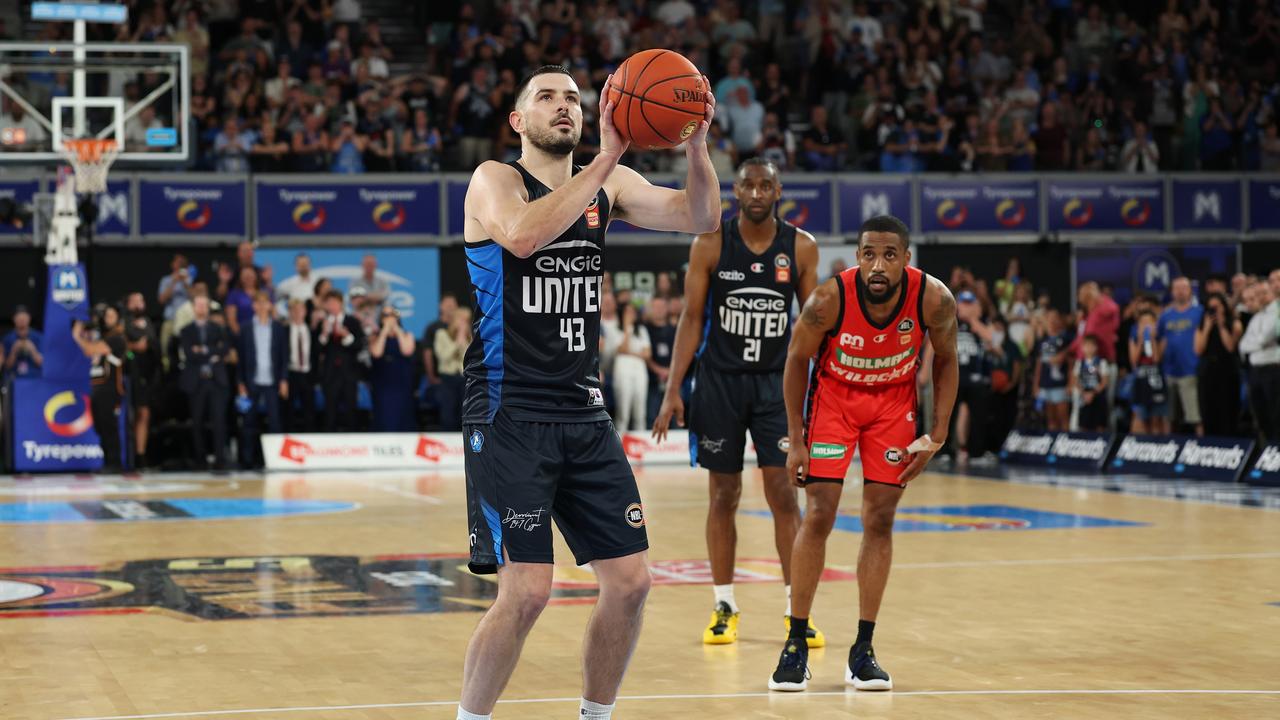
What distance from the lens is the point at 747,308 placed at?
9.01m

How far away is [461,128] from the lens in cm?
2466

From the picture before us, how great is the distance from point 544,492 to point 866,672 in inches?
89.9

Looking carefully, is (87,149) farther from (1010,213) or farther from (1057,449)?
(1010,213)

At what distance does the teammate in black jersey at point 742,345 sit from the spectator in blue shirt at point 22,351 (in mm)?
14226

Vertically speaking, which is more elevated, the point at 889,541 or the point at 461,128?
the point at 461,128

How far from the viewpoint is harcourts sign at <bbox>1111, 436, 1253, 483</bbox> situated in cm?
1809

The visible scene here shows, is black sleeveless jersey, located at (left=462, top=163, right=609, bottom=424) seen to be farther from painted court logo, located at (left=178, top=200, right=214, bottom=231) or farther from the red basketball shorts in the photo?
painted court logo, located at (left=178, top=200, right=214, bottom=231)

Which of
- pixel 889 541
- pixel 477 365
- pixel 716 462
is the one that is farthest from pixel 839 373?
pixel 477 365

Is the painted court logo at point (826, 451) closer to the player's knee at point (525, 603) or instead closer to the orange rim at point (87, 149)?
the player's knee at point (525, 603)

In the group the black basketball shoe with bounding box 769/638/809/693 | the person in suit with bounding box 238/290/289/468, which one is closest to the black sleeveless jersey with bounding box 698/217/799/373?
the black basketball shoe with bounding box 769/638/809/693

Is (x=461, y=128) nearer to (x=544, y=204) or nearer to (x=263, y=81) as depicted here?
(x=263, y=81)

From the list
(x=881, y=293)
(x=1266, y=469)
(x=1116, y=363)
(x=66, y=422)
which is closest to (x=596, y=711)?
(x=881, y=293)

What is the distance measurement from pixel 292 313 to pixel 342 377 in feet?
3.45

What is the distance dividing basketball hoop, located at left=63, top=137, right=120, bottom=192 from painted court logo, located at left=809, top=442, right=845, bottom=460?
1500 centimetres
